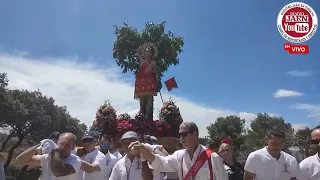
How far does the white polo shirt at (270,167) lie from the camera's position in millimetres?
4789

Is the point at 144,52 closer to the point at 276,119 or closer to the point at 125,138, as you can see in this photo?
the point at 125,138

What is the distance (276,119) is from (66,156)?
4635 centimetres

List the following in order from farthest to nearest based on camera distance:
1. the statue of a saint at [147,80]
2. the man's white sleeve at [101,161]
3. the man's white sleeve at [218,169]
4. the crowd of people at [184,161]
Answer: the statue of a saint at [147,80]
the man's white sleeve at [101,161]
the crowd of people at [184,161]
the man's white sleeve at [218,169]

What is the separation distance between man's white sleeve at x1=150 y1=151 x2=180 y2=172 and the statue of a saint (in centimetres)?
983

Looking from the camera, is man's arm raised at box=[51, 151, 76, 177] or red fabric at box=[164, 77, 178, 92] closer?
man's arm raised at box=[51, 151, 76, 177]

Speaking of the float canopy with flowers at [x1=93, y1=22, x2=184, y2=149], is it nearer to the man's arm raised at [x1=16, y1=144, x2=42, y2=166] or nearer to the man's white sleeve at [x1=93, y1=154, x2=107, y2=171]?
the man's white sleeve at [x1=93, y1=154, x2=107, y2=171]

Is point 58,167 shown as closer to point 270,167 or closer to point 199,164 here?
point 199,164

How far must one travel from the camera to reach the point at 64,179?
4.32 meters

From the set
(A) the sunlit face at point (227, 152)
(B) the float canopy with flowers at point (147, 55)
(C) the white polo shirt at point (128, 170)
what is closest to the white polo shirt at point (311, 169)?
(A) the sunlit face at point (227, 152)

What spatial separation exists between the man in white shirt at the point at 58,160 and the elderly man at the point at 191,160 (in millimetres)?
959

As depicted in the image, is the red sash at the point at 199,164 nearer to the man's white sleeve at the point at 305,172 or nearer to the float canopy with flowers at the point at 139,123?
the man's white sleeve at the point at 305,172

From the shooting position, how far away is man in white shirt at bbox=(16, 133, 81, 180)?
4.24 meters

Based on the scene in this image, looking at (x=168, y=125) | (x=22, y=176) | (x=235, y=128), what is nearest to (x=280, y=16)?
(x=168, y=125)

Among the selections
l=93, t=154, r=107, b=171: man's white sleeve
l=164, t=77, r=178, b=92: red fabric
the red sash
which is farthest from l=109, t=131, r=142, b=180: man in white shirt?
l=164, t=77, r=178, b=92: red fabric
